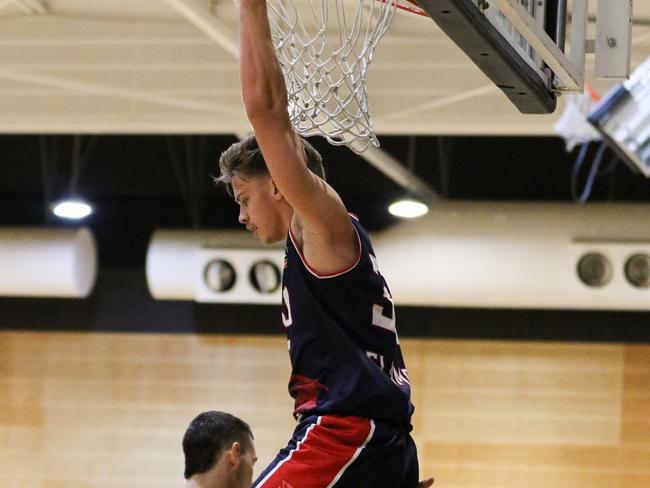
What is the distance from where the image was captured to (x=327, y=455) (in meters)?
2.87

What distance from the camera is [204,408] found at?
37.2ft

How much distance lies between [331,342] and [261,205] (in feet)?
1.35

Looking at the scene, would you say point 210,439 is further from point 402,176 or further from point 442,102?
point 402,176

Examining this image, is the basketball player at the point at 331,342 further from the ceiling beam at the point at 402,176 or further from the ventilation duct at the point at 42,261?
the ventilation duct at the point at 42,261

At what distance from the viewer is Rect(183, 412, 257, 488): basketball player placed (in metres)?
4.45

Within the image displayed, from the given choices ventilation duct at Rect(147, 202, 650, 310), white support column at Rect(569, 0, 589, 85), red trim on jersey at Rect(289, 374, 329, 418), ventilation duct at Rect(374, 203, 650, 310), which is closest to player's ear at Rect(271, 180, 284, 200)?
red trim on jersey at Rect(289, 374, 329, 418)

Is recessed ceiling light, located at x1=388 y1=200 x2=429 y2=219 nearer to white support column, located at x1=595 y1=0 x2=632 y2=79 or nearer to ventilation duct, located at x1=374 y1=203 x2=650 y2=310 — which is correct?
ventilation duct, located at x1=374 y1=203 x2=650 y2=310

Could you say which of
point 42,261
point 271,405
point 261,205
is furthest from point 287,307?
point 271,405

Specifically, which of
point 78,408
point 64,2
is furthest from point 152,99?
point 78,408

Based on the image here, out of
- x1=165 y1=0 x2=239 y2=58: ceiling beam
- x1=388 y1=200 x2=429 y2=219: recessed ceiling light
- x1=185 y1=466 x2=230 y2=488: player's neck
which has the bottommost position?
x1=185 y1=466 x2=230 y2=488: player's neck

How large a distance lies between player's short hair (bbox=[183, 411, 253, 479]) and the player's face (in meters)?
1.74

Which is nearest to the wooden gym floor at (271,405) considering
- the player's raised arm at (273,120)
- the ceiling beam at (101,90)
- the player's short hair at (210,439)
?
the ceiling beam at (101,90)

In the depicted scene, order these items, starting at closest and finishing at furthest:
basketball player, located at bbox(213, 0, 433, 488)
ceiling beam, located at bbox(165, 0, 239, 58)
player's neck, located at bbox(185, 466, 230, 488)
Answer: basketball player, located at bbox(213, 0, 433, 488)
player's neck, located at bbox(185, 466, 230, 488)
ceiling beam, located at bbox(165, 0, 239, 58)

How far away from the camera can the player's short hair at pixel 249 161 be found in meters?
2.96
